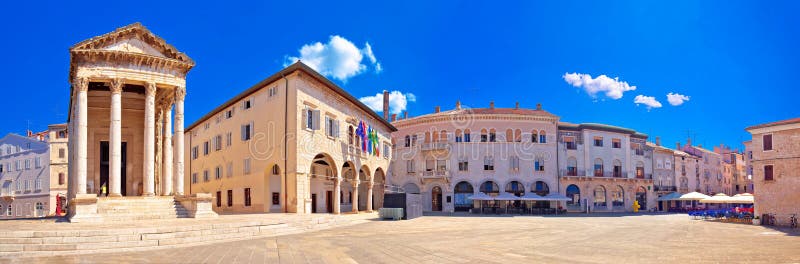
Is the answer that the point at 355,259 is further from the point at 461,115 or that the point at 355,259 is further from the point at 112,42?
the point at 461,115

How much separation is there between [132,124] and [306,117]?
10305mm

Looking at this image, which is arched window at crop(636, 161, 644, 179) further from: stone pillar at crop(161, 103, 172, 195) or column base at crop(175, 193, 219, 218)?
stone pillar at crop(161, 103, 172, 195)

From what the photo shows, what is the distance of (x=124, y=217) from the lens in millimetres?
21734

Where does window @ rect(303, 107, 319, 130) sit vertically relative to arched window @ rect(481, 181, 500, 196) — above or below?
above

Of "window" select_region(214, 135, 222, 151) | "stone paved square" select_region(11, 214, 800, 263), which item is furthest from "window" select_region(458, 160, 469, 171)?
"stone paved square" select_region(11, 214, 800, 263)

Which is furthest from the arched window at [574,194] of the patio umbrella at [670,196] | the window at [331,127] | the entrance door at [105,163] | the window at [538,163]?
the entrance door at [105,163]

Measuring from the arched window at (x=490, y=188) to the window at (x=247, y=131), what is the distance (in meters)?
27.0

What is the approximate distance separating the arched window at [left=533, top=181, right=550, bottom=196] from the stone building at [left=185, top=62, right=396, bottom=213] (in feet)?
61.2

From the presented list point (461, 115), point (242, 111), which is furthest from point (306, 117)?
point (461, 115)

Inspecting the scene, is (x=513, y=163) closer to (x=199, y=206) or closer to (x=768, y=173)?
(x=768, y=173)

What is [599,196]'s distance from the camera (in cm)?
5641

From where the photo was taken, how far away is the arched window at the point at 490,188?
52.8m

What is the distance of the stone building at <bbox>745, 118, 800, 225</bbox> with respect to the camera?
98.1ft

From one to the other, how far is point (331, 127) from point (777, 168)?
27.5m
